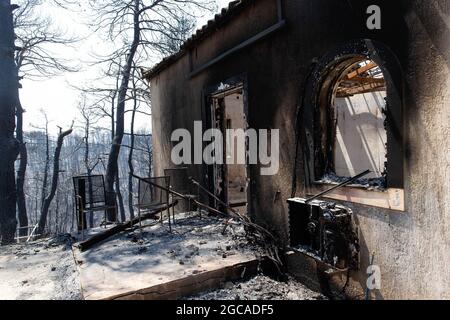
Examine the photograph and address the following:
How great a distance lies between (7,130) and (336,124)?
965 centimetres

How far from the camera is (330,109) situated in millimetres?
3693

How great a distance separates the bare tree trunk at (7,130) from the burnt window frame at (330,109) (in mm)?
9187

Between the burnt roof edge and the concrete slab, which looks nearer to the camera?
the concrete slab

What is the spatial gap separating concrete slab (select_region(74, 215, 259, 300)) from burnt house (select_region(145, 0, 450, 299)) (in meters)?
0.70

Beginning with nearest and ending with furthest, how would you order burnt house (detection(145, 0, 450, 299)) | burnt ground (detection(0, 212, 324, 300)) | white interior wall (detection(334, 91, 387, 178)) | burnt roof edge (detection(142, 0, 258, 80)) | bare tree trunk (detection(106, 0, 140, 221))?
burnt house (detection(145, 0, 450, 299)) → burnt ground (detection(0, 212, 324, 300)) → burnt roof edge (detection(142, 0, 258, 80)) → white interior wall (detection(334, 91, 387, 178)) → bare tree trunk (detection(106, 0, 140, 221))

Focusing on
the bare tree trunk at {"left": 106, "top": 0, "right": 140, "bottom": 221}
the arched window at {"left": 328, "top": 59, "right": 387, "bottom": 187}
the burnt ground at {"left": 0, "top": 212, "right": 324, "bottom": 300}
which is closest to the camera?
the burnt ground at {"left": 0, "top": 212, "right": 324, "bottom": 300}

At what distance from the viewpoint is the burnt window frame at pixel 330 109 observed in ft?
8.98

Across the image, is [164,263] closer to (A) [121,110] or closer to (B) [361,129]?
(B) [361,129]

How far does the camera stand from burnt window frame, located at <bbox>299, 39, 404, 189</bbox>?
2738 mm

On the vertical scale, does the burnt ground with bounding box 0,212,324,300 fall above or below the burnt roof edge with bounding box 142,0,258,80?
below

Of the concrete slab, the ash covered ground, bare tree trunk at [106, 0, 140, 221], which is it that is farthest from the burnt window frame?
bare tree trunk at [106, 0, 140, 221]

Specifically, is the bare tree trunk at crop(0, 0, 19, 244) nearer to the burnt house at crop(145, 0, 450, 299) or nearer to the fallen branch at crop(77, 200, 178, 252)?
the fallen branch at crop(77, 200, 178, 252)
